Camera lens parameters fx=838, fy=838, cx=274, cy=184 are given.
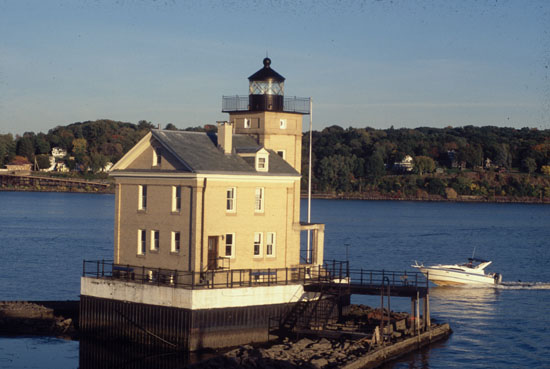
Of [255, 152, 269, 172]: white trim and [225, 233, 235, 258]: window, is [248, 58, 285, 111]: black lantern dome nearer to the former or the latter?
[255, 152, 269, 172]: white trim

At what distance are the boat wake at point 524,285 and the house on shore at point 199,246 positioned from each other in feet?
92.5

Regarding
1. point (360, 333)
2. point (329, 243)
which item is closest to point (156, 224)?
point (360, 333)

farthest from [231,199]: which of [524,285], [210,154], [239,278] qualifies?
[524,285]

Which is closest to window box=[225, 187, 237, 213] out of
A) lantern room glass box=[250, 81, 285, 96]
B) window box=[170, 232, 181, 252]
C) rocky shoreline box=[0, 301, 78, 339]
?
window box=[170, 232, 181, 252]

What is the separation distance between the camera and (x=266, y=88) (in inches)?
1700

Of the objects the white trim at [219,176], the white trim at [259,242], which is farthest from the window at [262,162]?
the white trim at [259,242]

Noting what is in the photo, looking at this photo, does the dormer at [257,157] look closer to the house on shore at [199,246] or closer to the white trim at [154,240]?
the house on shore at [199,246]

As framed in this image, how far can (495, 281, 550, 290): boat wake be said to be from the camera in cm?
6480

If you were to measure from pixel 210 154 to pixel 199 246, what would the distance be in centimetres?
482

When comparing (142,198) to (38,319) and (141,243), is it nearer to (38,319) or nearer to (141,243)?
(141,243)

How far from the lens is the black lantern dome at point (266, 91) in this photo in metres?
43.0

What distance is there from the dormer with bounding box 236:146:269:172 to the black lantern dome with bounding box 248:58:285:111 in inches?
148

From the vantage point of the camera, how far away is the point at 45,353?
37.1 meters

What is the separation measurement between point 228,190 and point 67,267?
36174 mm
